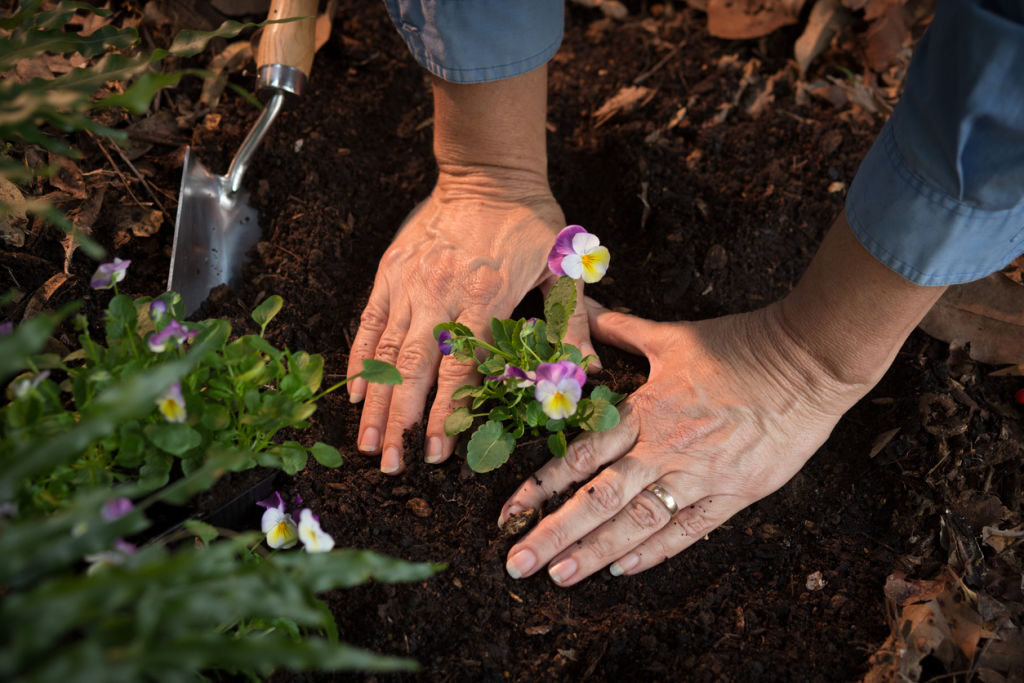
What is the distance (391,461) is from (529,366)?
0.42m

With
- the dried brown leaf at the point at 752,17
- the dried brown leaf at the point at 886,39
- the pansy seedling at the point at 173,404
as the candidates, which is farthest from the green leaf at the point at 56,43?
the dried brown leaf at the point at 886,39

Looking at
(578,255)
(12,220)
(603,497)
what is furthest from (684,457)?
(12,220)

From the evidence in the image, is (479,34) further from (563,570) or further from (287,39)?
Answer: (563,570)

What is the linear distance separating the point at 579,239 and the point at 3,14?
1852 millimetres

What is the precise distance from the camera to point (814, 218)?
219cm

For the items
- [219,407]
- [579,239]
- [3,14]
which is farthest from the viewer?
[3,14]

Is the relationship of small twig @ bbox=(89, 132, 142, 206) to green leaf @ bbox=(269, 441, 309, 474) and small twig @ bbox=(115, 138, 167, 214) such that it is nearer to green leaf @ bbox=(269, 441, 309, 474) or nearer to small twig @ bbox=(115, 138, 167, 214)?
small twig @ bbox=(115, 138, 167, 214)

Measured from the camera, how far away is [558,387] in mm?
1406

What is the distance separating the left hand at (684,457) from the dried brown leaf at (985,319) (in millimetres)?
446

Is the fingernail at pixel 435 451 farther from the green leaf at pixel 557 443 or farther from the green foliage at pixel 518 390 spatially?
the green leaf at pixel 557 443

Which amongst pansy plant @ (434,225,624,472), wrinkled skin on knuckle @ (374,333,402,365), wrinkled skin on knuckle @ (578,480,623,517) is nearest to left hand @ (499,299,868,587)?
wrinkled skin on knuckle @ (578,480,623,517)

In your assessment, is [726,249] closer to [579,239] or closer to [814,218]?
[814,218]

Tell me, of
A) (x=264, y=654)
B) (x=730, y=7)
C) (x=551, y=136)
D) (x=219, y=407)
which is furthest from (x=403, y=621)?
(x=730, y=7)

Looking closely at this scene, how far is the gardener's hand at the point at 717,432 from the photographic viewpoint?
1.61 meters
